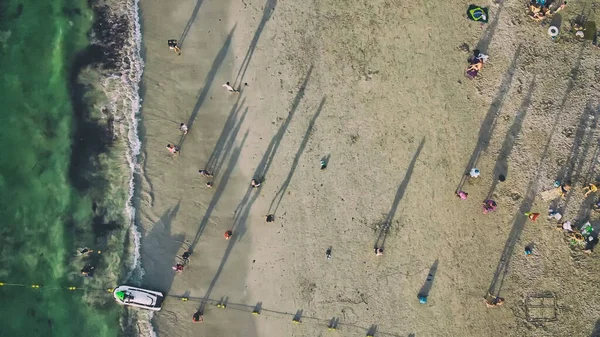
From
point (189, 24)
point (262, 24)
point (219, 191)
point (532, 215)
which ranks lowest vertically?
point (219, 191)

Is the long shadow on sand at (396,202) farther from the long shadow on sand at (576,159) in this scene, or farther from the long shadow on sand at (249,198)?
the long shadow on sand at (576,159)

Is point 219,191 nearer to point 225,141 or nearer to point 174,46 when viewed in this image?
point 225,141

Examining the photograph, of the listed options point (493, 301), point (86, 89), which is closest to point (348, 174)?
point (493, 301)

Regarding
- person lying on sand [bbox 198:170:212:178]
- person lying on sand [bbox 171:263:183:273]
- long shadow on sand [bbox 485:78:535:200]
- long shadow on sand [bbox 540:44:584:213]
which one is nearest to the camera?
person lying on sand [bbox 171:263:183:273]

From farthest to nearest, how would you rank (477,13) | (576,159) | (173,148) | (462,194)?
1. (576,159)
2. (477,13)
3. (462,194)
4. (173,148)

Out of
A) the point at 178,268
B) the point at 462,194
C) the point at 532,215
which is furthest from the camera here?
the point at 532,215

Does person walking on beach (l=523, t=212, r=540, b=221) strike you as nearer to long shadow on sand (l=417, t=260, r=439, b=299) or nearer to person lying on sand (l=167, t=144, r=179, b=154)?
long shadow on sand (l=417, t=260, r=439, b=299)

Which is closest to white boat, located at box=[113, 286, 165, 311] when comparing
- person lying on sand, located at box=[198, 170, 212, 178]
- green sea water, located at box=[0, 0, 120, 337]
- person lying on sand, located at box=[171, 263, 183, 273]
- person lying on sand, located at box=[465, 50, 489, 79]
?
green sea water, located at box=[0, 0, 120, 337]
